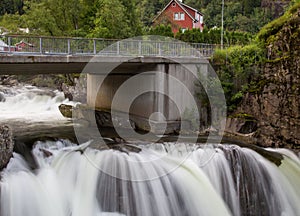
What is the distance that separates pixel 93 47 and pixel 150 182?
6129mm

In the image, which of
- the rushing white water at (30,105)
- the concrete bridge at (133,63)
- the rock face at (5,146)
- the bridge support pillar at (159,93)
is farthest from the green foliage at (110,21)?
the rock face at (5,146)

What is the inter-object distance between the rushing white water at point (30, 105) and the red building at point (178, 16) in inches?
753

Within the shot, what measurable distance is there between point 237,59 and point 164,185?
9.10 m

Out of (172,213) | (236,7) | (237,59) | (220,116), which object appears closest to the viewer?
(172,213)

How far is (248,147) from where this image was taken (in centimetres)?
1332

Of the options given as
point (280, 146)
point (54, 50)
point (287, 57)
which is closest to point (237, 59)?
point (287, 57)

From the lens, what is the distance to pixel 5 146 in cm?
1045

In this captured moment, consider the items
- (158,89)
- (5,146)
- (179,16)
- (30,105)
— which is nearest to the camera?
(5,146)

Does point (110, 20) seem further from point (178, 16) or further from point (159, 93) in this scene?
point (178, 16)

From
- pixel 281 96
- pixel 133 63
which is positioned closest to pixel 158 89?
pixel 133 63

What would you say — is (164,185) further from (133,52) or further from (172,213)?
(133,52)

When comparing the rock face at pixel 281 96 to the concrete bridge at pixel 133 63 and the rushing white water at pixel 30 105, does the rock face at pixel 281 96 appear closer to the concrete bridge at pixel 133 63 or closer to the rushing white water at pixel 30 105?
the concrete bridge at pixel 133 63

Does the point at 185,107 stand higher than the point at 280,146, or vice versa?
the point at 185,107

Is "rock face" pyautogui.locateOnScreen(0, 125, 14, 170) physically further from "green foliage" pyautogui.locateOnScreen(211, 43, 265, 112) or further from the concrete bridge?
"green foliage" pyautogui.locateOnScreen(211, 43, 265, 112)
